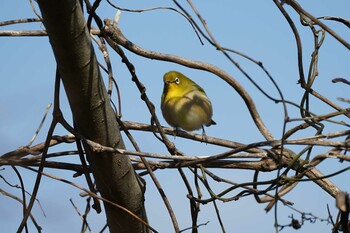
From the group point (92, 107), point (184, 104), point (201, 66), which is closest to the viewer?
point (92, 107)

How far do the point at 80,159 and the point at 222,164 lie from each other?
544mm

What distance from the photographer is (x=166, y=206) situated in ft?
7.36

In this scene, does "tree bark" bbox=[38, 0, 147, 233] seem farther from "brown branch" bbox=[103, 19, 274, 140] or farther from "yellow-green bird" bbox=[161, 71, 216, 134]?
"yellow-green bird" bbox=[161, 71, 216, 134]

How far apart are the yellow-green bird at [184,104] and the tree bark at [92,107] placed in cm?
195

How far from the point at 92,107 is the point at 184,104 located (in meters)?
2.42

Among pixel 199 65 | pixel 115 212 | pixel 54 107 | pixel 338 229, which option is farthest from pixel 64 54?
pixel 338 229

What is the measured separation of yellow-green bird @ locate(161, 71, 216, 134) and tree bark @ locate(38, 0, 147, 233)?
195 cm

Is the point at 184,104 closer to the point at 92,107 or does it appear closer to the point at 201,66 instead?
A: the point at 201,66

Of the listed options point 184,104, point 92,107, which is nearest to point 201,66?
point 92,107

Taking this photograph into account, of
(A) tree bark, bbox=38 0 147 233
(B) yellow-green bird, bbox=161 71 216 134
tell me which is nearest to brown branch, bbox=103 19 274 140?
(A) tree bark, bbox=38 0 147 233

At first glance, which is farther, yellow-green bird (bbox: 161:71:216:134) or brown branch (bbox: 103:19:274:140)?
yellow-green bird (bbox: 161:71:216:134)

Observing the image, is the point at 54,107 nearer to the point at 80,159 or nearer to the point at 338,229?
the point at 80,159

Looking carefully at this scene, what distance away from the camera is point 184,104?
433 centimetres

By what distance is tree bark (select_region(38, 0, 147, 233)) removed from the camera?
68.2 inches
